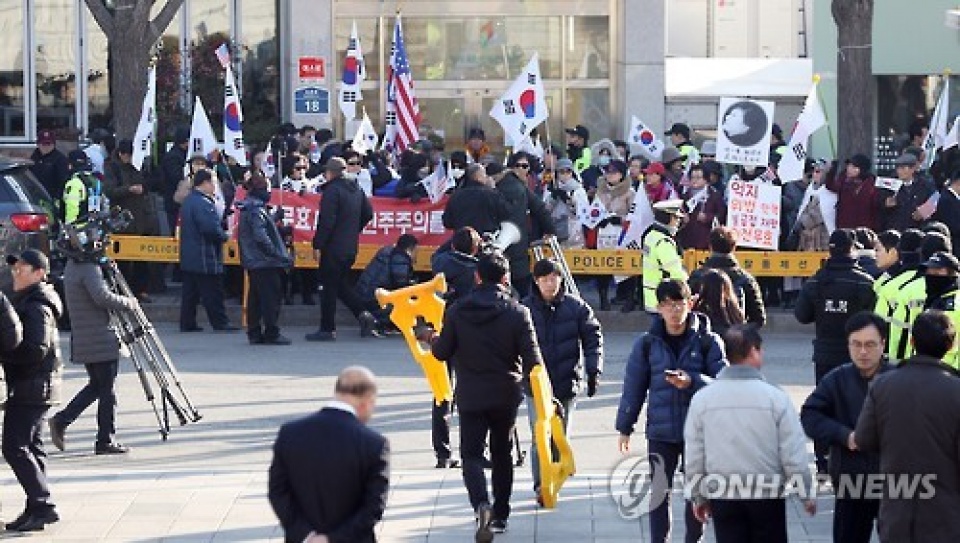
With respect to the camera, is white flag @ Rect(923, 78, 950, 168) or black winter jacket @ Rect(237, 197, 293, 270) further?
white flag @ Rect(923, 78, 950, 168)

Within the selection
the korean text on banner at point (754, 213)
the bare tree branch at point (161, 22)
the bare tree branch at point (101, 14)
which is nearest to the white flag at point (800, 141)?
the korean text on banner at point (754, 213)

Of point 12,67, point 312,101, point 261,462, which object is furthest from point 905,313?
point 12,67

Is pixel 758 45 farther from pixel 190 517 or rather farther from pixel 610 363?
pixel 190 517

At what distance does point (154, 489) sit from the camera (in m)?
13.4

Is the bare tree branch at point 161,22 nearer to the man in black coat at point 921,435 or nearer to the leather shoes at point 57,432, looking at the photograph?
the leather shoes at point 57,432

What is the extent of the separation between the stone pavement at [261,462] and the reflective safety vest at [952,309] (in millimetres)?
1391

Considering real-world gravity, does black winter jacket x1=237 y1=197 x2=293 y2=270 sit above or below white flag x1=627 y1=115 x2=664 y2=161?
below

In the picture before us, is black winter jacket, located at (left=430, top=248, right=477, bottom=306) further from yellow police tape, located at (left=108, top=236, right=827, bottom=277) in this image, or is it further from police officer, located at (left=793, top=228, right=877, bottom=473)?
yellow police tape, located at (left=108, top=236, right=827, bottom=277)

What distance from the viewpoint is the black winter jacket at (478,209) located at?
20047 millimetres

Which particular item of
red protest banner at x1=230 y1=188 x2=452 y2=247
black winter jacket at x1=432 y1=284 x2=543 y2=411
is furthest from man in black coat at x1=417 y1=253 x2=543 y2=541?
red protest banner at x1=230 y1=188 x2=452 y2=247

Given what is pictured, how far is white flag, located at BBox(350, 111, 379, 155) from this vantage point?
77.6ft

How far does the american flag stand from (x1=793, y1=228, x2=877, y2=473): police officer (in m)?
12.0

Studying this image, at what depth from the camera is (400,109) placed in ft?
81.5

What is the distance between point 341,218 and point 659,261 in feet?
18.7
